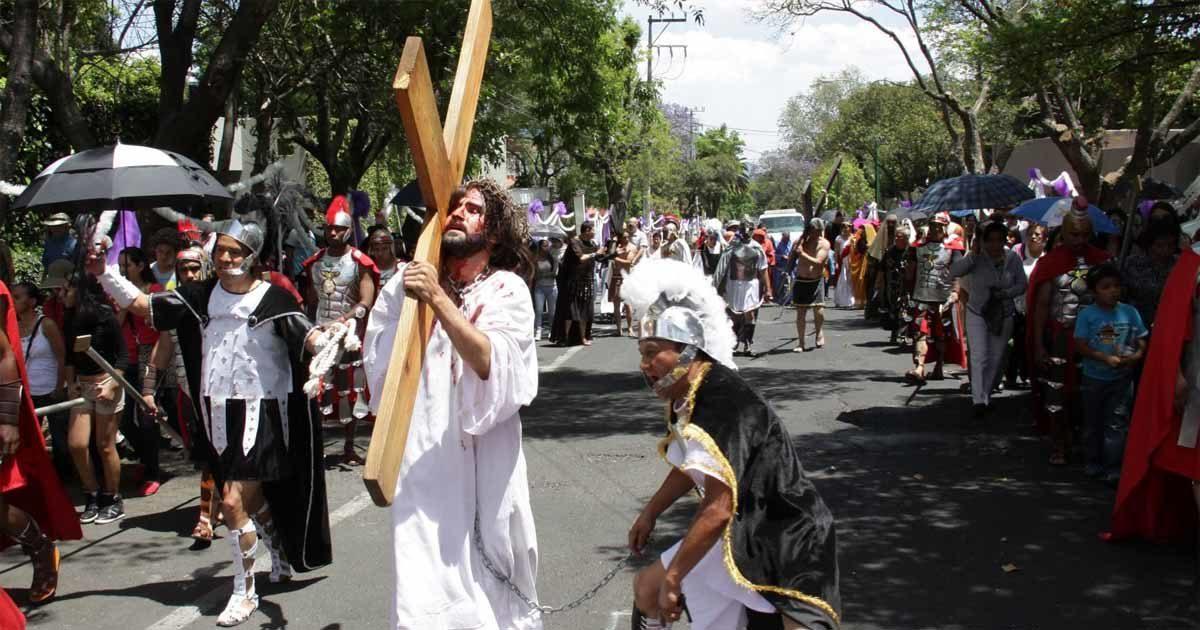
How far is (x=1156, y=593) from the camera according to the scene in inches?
227

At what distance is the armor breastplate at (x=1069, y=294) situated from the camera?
28.2 feet

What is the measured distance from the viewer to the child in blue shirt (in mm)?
7824

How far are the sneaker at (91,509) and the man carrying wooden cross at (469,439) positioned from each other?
13.6 ft

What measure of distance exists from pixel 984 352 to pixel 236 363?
695 centimetres

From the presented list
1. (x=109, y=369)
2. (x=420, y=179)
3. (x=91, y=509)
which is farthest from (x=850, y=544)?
(x=91, y=509)

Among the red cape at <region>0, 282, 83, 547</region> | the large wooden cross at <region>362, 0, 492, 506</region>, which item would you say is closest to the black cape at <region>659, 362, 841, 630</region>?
the large wooden cross at <region>362, 0, 492, 506</region>

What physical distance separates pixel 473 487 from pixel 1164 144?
15428mm

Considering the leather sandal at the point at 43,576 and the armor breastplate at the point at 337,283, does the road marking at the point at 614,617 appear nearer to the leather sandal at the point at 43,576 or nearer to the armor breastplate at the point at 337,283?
the leather sandal at the point at 43,576

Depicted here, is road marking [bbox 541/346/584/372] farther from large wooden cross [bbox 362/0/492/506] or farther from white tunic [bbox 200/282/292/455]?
large wooden cross [bbox 362/0/492/506]

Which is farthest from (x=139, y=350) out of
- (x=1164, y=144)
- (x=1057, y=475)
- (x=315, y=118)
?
(x=315, y=118)

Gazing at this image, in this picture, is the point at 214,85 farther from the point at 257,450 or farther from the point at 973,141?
the point at 973,141

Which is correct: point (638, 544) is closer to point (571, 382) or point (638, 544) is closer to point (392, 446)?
point (392, 446)

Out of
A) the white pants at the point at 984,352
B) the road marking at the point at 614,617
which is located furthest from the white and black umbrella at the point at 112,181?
the white pants at the point at 984,352

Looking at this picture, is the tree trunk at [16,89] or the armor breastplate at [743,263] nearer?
the tree trunk at [16,89]
